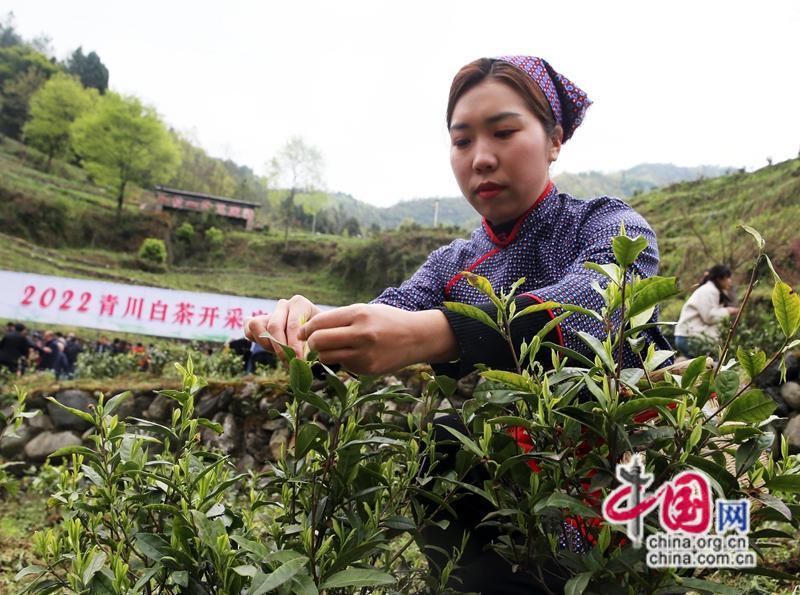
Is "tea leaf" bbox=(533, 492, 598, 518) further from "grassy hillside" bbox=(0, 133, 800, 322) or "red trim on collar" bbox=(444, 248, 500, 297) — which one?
"grassy hillside" bbox=(0, 133, 800, 322)

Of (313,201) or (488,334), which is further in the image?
(313,201)

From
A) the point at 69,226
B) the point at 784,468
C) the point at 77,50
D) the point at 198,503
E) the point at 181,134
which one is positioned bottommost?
the point at 198,503

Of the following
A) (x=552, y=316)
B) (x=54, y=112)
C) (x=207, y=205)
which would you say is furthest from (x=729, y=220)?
(x=54, y=112)

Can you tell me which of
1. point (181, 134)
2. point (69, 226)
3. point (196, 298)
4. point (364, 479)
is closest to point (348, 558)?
point (364, 479)

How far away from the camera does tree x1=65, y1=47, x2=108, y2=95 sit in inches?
1599

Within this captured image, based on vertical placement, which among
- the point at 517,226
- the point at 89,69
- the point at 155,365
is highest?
the point at 89,69

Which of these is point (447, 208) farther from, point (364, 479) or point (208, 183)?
point (364, 479)

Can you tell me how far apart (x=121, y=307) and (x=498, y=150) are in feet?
27.9

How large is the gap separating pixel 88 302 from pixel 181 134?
41654 mm

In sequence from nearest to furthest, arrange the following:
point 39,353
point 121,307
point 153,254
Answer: point 39,353 → point 121,307 → point 153,254

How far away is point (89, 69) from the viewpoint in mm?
40938

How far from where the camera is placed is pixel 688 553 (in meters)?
0.53

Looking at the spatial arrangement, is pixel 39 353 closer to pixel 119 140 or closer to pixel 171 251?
pixel 171 251

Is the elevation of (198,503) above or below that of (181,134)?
below
